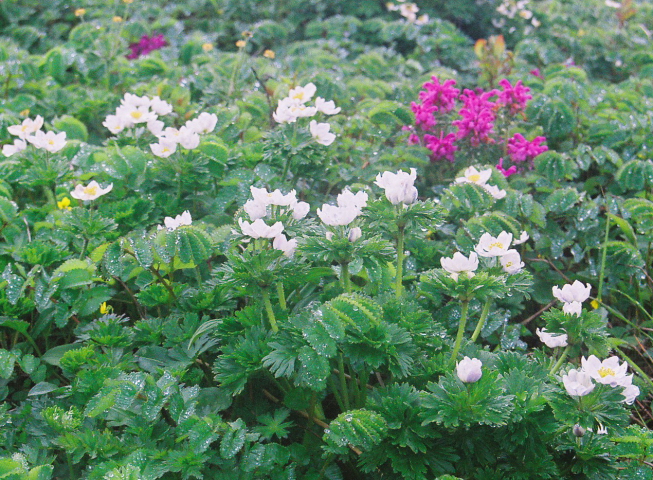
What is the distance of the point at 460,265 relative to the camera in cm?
133

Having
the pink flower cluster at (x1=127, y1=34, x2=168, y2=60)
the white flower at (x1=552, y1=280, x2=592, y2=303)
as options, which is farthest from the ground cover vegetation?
the pink flower cluster at (x1=127, y1=34, x2=168, y2=60)

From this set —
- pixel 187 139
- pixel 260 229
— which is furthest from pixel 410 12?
pixel 260 229

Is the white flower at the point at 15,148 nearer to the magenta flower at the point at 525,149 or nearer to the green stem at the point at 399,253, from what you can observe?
the green stem at the point at 399,253

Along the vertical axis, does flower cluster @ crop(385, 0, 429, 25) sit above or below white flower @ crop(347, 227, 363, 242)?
below

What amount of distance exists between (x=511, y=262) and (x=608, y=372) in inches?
11.9

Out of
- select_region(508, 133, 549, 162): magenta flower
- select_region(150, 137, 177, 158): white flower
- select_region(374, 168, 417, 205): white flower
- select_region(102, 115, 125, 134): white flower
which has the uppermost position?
select_region(374, 168, 417, 205): white flower

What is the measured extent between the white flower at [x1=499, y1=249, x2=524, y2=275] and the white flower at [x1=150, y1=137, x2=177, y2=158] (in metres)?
1.09

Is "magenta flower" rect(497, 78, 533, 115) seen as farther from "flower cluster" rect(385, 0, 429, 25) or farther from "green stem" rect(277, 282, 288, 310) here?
"flower cluster" rect(385, 0, 429, 25)

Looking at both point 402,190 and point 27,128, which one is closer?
point 402,190

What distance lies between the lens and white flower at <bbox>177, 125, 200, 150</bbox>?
1.96 meters

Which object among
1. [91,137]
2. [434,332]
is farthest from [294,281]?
[91,137]

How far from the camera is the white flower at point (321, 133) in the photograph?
1.98m

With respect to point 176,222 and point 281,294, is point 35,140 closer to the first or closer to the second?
point 176,222

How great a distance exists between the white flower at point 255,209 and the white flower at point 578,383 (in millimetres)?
714
